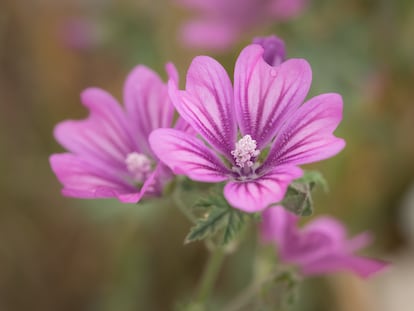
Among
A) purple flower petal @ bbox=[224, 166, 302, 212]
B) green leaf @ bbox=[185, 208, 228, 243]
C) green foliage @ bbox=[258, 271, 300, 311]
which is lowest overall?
green foliage @ bbox=[258, 271, 300, 311]

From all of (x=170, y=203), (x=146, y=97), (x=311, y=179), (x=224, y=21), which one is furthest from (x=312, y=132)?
(x=224, y=21)

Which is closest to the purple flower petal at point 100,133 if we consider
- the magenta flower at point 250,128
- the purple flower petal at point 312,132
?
the magenta flower at point 250,128

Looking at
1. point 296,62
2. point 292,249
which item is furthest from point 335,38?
point 296,62

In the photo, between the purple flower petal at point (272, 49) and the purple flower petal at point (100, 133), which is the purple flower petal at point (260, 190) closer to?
the purple flower petal at point (272, 49)

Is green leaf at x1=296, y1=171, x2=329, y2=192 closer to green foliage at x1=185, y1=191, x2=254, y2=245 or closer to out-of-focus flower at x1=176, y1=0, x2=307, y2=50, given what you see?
green foliage at x1=185, y1=191, x2=254, y2=245

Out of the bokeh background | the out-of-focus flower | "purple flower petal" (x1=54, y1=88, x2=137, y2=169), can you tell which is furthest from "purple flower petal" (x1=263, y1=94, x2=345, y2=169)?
the out-of-focus flower

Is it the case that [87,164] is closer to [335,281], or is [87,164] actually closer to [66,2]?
[335,281]
